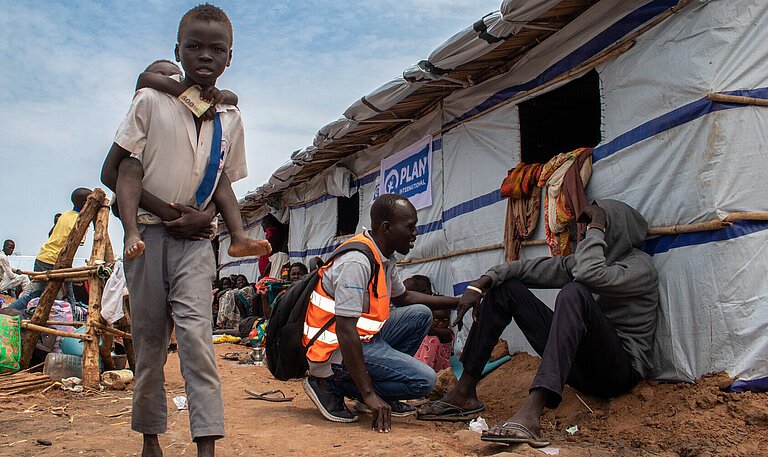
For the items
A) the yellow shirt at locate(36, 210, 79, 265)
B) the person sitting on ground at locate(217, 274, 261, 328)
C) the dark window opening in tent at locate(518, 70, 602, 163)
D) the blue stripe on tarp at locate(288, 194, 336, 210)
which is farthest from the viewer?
the person sitting on ground at locate(217, 274, 261, 328)

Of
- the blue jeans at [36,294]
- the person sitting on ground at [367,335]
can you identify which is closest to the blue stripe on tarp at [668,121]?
the person sitting on ground at [367,335]

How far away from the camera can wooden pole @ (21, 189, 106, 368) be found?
14.8 feet

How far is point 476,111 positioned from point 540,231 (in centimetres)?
160

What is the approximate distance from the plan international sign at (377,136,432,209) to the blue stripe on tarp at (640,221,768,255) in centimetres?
330

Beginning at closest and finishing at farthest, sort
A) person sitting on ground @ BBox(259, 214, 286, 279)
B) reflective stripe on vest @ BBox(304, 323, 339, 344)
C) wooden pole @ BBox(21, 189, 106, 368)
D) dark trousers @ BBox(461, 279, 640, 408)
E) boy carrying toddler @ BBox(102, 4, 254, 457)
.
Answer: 1. boy carrying toddler @ BBox(102, 4, 254, 457)
2. dark trousers @ BBox(461, 279, 640, 408)
3. reflective stripe on vest @ BBox(304, 323, 339, 344)
4. wooden pole @ BBox(21, 189, 106, 368)
5. person sitting on ground @ BBox(259, 214, 286, 279)

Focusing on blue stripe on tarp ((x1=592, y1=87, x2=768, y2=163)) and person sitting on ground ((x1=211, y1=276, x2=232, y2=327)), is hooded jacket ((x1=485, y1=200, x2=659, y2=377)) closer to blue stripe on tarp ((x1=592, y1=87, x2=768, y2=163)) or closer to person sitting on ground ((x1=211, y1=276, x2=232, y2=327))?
blue stripe on tarp ((x1=592, y1=87, x2=768, y2=163))

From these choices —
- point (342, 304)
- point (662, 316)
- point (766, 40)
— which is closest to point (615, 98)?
point (766, 40)

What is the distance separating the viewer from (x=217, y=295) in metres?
12.5

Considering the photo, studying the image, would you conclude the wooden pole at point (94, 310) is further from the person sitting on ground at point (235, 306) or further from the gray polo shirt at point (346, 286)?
the person sitting on ground at point (235, 306)

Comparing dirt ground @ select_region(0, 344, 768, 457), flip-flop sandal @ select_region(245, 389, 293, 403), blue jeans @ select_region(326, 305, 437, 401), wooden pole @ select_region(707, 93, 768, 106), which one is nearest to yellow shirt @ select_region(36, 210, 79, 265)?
dirt ground @ select_region(0, 344, 768, 457)

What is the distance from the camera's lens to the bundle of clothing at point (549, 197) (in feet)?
12.8

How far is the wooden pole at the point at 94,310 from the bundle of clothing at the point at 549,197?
133 inches

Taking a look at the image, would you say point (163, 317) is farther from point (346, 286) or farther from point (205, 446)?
point (346, 286)

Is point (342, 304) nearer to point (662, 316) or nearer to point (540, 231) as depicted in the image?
point (662, 316)
